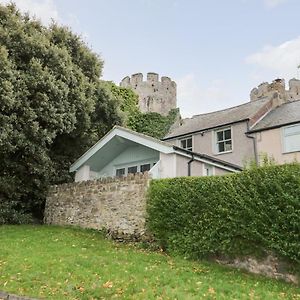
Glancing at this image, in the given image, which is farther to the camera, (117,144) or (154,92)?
(154,92)

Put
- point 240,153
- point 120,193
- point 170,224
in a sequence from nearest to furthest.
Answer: point 170,224 < point 120,193 < point 240,153

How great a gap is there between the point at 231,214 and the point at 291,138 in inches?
528

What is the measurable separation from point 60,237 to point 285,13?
42.2ft

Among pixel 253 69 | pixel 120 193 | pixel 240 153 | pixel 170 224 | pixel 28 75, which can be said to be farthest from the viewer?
pixel 240 153

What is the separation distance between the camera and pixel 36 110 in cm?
1744

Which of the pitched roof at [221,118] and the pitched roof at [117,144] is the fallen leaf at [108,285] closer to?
the pitched roof at [117,144]

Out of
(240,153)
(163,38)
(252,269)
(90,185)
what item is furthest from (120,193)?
(240,153)

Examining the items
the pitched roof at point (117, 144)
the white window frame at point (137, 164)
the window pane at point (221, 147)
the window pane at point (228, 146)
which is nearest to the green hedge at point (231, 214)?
the pitched roof at point (117, 144)

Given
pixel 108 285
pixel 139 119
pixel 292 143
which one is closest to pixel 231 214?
pixel 108 285

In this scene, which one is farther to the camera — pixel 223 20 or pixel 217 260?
pixel 223 20

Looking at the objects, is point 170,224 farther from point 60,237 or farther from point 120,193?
point 60,237

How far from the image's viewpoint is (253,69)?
1906cm

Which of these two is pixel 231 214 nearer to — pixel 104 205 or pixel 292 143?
pixel 104 205

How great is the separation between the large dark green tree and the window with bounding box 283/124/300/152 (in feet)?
38.3
